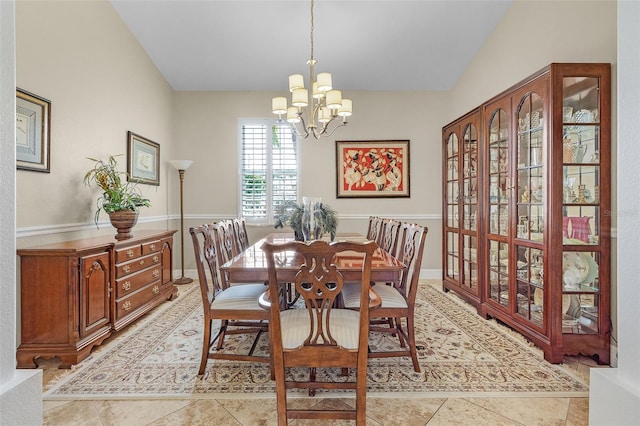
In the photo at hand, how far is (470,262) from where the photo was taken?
3600 mm

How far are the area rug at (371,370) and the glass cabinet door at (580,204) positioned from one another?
1.56ft

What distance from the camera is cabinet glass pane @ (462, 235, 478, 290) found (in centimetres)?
349

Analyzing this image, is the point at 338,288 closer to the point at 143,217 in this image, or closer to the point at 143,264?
the point at 143,264

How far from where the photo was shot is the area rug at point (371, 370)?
77.9 inches

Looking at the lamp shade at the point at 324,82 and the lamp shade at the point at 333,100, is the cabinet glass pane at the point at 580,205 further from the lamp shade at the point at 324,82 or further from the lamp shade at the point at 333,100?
the lamp shade at the point at 324,82

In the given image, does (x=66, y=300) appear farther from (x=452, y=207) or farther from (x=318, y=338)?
(x=452, y=207)

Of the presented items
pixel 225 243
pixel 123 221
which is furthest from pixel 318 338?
pixel 123 221

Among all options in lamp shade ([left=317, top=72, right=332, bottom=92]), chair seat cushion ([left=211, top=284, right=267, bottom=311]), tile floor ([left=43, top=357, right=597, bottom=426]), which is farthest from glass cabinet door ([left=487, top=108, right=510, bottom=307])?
chair seat cushion ([left=211, top=284, right=267, bottom=311])

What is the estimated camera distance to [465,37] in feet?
12.8

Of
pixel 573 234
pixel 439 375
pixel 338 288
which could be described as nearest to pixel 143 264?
pixel 338 288

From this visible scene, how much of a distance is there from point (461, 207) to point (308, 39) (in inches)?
108

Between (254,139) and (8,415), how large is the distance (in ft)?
15.1

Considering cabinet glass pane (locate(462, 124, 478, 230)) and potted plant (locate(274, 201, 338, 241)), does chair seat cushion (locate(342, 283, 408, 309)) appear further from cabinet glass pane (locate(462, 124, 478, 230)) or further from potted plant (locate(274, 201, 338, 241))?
cabinet glass pane (locate(462, 124, 478, 230))

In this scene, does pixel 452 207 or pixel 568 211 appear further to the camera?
pixel 452 207
